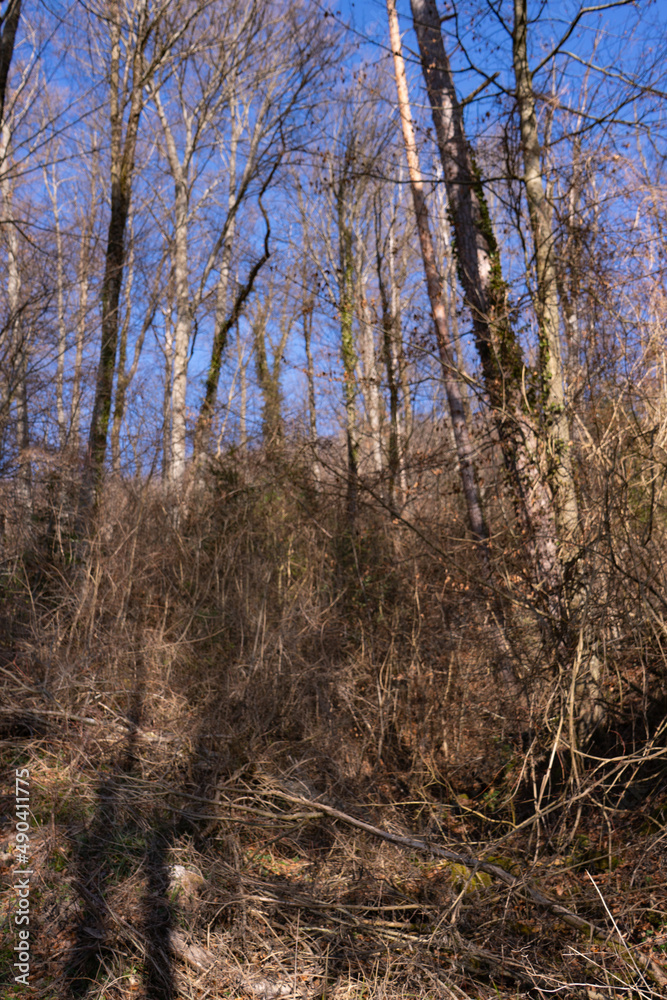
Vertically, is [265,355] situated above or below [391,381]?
above

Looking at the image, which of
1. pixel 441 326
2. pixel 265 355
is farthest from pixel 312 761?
pixel 265 355

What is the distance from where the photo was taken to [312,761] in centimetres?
531

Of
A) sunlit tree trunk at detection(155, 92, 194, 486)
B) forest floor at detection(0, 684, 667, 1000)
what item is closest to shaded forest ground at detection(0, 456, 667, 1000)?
forest floor at detection(0, 684, 667, 1000)

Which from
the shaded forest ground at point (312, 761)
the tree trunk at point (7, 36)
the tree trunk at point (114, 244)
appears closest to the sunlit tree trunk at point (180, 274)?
the tree trunk at point (114, 244)

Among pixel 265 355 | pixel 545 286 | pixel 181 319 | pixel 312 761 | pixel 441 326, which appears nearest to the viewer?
pixel 312 761

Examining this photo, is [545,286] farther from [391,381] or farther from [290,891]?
[290,891]

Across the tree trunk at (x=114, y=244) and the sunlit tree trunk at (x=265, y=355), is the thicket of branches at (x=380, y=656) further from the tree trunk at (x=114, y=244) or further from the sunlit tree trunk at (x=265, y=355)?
the sunlit tree trunk at (x=265, y=355)

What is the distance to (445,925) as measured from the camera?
3613 millimetres

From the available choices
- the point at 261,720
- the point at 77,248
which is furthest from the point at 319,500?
the point at 77,248

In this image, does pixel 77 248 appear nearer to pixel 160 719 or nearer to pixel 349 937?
pixel 160 719

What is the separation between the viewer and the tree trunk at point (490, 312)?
5.51m

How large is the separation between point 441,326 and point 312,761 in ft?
17.5

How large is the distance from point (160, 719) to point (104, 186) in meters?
18.9

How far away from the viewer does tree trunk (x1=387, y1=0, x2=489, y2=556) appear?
278 inches
